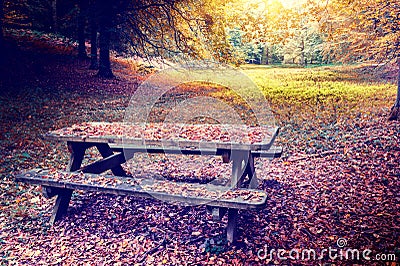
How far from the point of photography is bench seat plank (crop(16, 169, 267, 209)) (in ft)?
11.9

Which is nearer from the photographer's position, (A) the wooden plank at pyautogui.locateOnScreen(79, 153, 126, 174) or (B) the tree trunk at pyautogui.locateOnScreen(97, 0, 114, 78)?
(A) the wooden plank at pyautogui.locateOnScreen(79, 153, 126, 174)

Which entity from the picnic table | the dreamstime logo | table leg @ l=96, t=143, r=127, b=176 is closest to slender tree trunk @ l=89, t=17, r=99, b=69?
the dreamstime logo

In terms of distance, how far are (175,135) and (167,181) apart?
23.9 inches

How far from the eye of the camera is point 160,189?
3.96 m

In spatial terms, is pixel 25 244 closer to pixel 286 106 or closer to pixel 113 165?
pixel 113 165

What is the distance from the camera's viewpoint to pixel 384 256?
134 inches

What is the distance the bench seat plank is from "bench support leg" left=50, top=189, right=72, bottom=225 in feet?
0.97

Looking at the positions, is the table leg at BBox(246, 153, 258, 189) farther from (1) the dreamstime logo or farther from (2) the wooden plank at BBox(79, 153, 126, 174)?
(2) the wooden plank at BBox(79, 153, 126, 174)

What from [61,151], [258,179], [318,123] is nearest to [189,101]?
[318,123]

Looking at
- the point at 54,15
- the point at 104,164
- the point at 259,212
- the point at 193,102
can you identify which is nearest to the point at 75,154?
the point at 104,164

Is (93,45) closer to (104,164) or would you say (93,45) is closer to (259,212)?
(104,164)

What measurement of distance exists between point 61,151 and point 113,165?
109 inches
